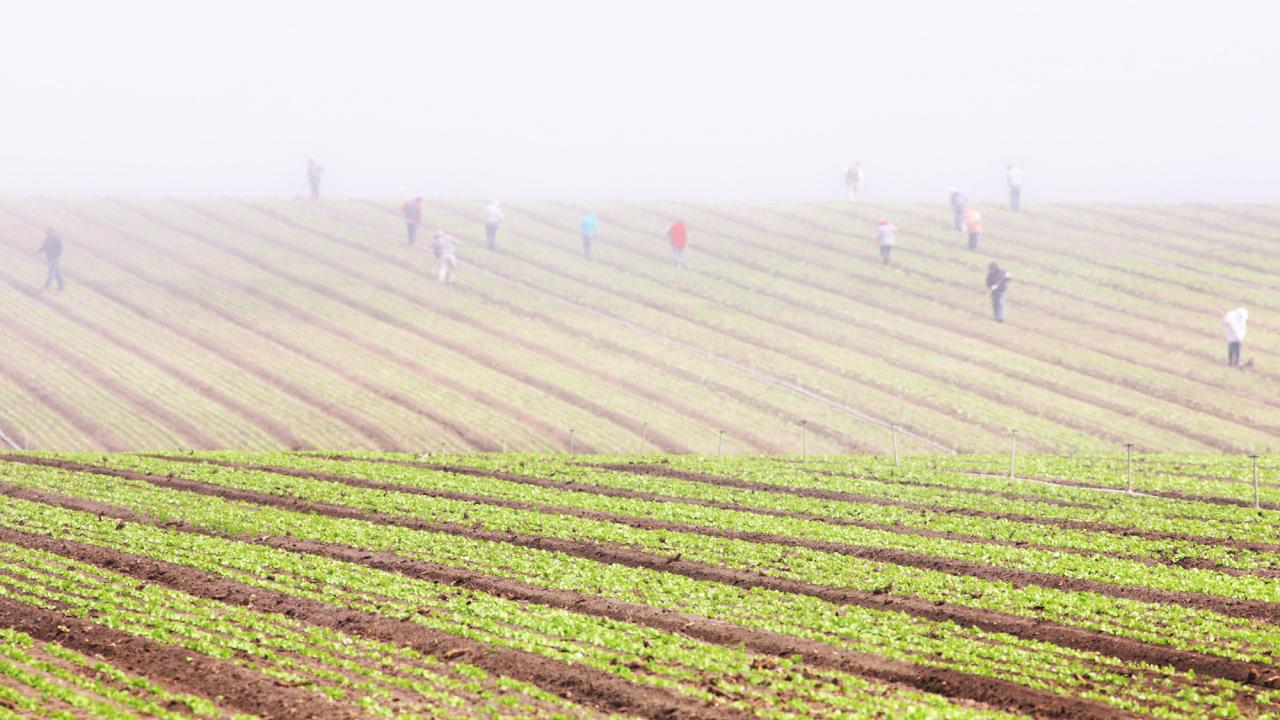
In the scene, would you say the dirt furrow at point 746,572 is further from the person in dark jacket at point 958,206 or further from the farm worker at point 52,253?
the person in dark jacket at point 958,206

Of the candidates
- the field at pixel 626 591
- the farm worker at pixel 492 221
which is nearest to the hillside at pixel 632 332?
the farm worker at pixel 492 221

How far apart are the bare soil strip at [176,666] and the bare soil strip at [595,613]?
264 centimetres

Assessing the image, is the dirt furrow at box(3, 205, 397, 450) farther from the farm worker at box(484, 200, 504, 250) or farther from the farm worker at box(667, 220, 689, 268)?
the farm worker at box(667, 220, 689, 268)

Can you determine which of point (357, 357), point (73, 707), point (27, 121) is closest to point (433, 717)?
point (73, 707)

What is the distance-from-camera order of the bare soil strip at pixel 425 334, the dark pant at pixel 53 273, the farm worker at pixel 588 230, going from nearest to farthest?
the bare soil strip at pixel 425 334 < the dark pant at pixel 53 273 < the farm worker at pixel 588 230

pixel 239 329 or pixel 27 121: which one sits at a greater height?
pixel 27 121

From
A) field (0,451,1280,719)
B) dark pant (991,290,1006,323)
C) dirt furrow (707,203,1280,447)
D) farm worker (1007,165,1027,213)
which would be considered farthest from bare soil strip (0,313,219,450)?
farm worker (1007,165,1027,213)

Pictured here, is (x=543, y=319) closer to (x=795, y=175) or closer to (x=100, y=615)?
(x=100, y=615)

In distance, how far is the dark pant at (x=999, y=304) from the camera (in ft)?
195

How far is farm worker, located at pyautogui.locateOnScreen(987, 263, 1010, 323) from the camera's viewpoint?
58875 mm

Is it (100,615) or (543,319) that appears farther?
(543,319)

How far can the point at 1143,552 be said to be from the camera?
2861 centimetres

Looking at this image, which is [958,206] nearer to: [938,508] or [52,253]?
[938,508]

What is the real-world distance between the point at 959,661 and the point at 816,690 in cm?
285
